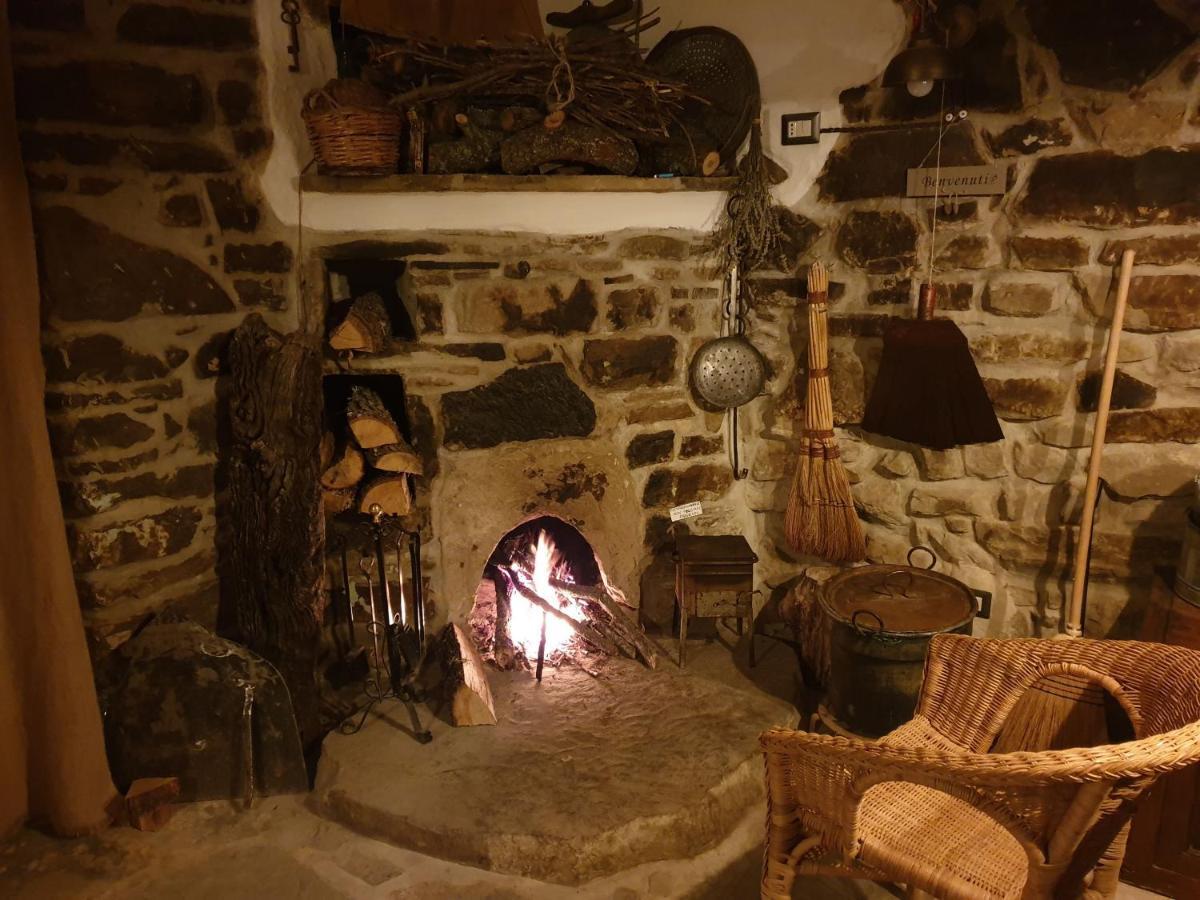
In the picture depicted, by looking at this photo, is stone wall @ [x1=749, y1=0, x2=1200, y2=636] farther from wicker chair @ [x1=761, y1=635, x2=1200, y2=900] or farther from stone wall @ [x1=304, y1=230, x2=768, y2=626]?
wicker chair @ [x1=761, y1=635, x2=1200, y2=900]

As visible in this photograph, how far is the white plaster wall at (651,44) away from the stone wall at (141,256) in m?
0.09

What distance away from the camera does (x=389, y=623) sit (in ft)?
9.46

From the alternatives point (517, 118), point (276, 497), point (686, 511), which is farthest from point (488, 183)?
point (686, 511)

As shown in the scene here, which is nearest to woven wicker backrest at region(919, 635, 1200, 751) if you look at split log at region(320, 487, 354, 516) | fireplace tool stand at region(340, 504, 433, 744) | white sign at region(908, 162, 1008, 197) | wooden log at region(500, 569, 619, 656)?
wooden log at region(500, 569, 619, 656)

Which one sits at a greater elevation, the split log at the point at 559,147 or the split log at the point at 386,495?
the split log at the point at 559,147

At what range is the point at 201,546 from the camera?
2641 mm

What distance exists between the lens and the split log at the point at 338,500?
276cm

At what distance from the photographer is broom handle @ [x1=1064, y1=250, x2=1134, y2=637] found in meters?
2.41

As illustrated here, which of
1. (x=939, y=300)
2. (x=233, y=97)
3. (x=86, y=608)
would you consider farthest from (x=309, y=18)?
(x=939, y=300)

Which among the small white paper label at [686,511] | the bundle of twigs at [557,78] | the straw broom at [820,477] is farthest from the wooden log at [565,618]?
the bundle of twigs at [557,78]

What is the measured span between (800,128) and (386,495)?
178 cm

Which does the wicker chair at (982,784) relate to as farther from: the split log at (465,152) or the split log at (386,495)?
the split log at (465,152)

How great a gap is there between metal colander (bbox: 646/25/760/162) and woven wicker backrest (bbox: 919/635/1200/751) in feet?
5.97

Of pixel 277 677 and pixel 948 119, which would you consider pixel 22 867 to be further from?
pixel 948 119
